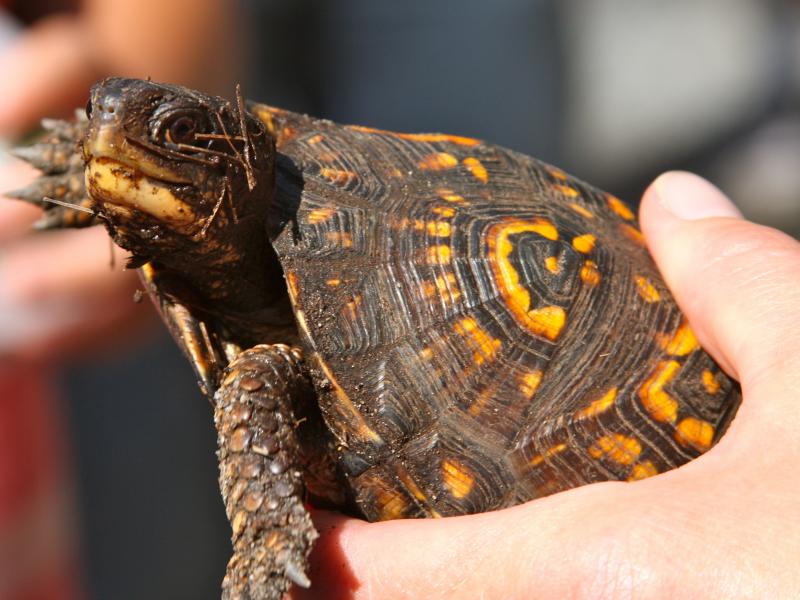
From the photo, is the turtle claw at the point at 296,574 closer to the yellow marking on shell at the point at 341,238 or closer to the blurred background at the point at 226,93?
the yellow marking on shell at the point at 341,238

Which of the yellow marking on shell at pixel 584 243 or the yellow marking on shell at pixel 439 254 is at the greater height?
the yellow marking on shell at pixel 439 254

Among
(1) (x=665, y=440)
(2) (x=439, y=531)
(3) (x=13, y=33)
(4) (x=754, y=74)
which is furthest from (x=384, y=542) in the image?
(4) (x=754, y=74)

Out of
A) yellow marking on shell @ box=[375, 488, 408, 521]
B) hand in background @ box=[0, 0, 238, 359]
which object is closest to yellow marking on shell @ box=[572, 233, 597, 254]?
yellow marking on shell @ box=[375, 488, 408, 521]

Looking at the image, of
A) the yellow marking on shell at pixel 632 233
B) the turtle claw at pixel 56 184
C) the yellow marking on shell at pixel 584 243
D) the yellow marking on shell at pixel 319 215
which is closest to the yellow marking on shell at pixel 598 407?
the yellow marking on shell at pixel 584 243

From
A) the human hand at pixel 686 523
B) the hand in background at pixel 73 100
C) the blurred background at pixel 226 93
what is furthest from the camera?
the blurred background at pixel 226 93

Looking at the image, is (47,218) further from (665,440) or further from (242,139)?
(665,440)

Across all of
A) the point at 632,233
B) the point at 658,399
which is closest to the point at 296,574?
the point at 658,399

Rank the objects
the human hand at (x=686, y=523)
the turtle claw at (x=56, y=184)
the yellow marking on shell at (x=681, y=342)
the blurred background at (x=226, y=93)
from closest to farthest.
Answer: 1. the human hand at (x=686, y=523)
2. the yellow marking on shell at (x=681, y=342)
3. the turtle claw at (x=56, y=184)
4. the blurred background at (x=226, y=93)

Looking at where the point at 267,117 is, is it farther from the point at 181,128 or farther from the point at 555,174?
the point at 555,174
